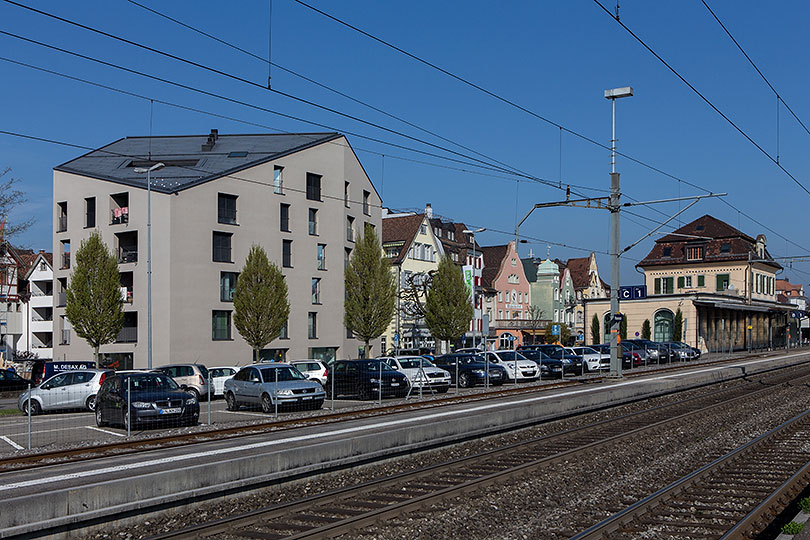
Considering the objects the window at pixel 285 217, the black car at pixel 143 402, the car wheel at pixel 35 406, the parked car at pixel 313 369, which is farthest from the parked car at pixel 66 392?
the window at pixel 285 217

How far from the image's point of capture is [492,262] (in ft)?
298

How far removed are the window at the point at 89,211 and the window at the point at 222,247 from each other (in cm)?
856

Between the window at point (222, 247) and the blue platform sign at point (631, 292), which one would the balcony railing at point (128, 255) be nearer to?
the window at point (222, 247)

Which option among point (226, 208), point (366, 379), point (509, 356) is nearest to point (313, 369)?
point (366, 379)

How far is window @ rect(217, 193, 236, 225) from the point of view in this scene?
52.2 meters

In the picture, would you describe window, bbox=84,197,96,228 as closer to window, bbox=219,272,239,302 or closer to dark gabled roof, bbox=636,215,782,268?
window, bbox=219,272,239,302

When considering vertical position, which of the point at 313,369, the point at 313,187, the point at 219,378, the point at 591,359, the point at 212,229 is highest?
the point at 313,187

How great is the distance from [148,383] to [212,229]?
101ft

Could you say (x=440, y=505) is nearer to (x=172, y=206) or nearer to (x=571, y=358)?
(x=571, y=358)

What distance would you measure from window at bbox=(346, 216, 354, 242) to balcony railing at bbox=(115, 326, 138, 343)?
16971 mm

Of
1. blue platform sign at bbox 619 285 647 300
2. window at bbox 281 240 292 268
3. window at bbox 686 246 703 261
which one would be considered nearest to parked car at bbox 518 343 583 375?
blue platform sign at bbox 619 285 647 300

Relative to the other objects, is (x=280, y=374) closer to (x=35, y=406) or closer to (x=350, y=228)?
(x=35, y=406)

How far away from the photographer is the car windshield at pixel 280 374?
2586 centimetres

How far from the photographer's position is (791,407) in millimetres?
25844
